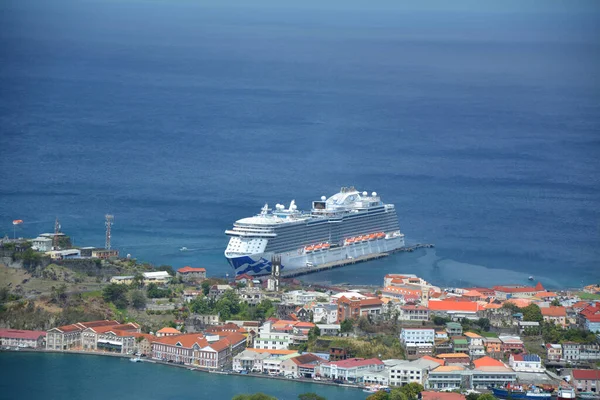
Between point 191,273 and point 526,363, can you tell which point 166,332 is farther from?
point 526,363

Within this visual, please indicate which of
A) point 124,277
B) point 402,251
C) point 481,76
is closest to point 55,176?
point 402,251

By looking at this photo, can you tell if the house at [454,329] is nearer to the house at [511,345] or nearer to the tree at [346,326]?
the house at [511,345]

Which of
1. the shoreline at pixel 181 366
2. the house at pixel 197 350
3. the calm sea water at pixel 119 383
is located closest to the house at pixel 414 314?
the house at pixel 197 350

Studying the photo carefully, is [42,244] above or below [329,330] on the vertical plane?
above

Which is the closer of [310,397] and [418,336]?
[310,397]

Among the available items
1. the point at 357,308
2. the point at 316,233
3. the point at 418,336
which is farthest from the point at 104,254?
the point at 418,336

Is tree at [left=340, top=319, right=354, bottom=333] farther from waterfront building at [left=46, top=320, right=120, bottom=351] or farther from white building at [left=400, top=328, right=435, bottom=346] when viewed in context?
waterfront building at [left=46, top=320, right=120, bottom=351]

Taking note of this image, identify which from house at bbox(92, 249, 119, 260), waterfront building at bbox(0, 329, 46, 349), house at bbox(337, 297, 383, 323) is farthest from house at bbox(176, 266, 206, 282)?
waterfront building at bbox(0, 329, 46, 349)
